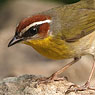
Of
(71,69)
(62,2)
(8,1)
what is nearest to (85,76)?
(71,69)

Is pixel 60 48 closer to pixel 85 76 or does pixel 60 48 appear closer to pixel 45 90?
pixel 45 90

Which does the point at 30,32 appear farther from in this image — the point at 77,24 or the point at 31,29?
the point at 77,24

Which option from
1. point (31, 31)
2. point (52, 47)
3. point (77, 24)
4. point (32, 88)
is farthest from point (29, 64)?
point (31, 31)

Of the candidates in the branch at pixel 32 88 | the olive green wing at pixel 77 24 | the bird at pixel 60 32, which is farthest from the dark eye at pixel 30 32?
the branch at pixel 32 88

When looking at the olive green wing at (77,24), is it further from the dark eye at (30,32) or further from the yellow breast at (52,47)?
the dark eye at (30,32)

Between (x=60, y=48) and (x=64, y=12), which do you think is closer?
(x=60, y=48)

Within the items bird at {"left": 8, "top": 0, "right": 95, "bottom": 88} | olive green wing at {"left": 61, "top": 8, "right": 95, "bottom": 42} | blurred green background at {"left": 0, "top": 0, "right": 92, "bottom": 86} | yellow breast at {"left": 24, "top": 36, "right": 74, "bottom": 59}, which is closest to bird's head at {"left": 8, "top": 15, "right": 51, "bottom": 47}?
bird at {"left": 8, "top": 0, "right": 95, "bottom": 88}

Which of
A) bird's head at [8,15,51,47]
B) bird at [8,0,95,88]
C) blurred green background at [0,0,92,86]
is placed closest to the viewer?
bird's head at [8,15,51,47]

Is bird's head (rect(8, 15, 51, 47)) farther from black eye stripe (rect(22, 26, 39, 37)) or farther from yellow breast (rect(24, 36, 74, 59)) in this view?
yellow breast (rect(24, 36, 74, 59))
